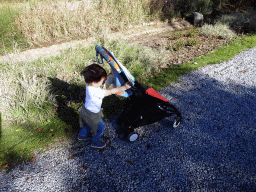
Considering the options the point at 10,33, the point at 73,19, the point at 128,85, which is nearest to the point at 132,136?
the point at 128,85

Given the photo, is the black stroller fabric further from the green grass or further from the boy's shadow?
the boy's shadow

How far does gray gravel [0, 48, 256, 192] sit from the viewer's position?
2385mm

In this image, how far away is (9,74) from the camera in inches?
147

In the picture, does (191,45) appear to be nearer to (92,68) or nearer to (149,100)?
(149,100)

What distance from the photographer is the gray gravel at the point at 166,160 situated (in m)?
2.38

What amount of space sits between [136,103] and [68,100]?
1.88m

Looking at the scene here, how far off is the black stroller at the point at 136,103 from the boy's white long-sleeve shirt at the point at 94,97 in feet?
1.00

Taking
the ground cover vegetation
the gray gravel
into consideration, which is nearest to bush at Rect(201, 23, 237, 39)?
the ground cover vegetation

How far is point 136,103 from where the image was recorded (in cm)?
290

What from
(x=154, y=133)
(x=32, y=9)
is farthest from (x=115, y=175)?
(x=32, y=9)

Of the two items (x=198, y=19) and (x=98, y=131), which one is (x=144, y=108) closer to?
(x=98, y=131)

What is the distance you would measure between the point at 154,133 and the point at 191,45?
16.7ft

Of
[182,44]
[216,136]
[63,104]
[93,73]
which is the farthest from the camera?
[182,44]

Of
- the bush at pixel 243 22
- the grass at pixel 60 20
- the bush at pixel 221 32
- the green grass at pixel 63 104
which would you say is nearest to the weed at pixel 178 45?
the green grass at pixel 63 104
